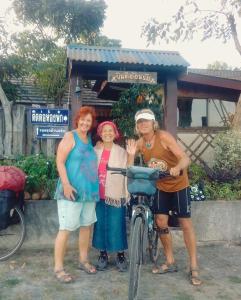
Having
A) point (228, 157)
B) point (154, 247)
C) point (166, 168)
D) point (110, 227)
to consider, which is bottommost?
point (154, 247)

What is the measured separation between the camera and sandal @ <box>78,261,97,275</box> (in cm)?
421

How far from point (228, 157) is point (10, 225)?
157 inches

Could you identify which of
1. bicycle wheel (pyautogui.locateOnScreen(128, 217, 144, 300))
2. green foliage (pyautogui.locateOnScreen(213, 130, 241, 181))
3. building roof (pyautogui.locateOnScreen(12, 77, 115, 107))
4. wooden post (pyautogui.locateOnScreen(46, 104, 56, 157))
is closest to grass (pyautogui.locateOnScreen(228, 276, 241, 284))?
bicycle wheel (pyautogui.locateOnScreen(128, 217, 144, 300))

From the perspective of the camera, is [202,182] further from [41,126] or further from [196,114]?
[196,114]

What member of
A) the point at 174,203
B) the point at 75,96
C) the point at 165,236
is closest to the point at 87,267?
the point at 165,236

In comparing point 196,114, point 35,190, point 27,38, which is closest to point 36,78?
point 27,38

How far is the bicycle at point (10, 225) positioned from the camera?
14.1ft

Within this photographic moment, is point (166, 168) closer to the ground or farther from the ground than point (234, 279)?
farther from the ground

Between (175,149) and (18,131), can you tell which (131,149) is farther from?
(18,131)

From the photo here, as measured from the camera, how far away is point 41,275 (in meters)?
4.17

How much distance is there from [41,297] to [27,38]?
1390 centimetres

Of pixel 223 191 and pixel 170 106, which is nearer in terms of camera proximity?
pixel 223 191

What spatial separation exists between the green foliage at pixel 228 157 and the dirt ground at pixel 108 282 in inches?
72.3

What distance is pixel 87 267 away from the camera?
4.25 metres
